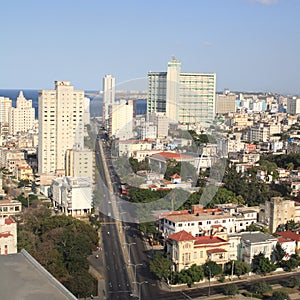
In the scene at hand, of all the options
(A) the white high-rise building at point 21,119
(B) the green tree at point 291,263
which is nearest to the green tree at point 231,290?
(B) the green tree at point 291,263

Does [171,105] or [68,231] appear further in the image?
[171,105]

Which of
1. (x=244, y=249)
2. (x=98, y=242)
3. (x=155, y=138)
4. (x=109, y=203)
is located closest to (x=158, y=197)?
(x=109, y=203)

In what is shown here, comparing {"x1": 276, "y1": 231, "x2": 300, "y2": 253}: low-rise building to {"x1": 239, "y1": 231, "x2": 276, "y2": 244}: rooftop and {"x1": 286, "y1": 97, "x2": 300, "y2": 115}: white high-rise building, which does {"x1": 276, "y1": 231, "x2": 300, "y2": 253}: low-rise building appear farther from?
{"x1": 286, "y1": 97, "x2": 300, "y2": 115}: white high-rise building

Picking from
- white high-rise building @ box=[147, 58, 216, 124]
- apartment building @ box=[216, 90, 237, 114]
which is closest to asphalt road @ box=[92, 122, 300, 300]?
white high-rise building @ box=[147, 58, 216, 124]

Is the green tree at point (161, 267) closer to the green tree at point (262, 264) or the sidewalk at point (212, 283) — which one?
the sidewalk at point (212, 283)

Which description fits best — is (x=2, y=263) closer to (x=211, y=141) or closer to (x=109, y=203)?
(x=109, y=203)

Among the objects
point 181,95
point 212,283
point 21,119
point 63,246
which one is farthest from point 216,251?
point 21,119
